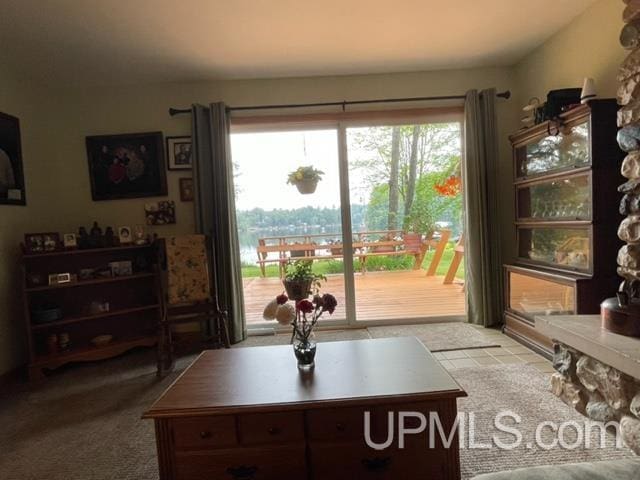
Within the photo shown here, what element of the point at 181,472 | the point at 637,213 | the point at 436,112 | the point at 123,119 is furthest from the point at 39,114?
the point at 637,213

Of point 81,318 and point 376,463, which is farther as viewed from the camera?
point 81,318

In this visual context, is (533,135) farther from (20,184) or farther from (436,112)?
(20,184)

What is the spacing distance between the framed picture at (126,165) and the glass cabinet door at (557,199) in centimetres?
333

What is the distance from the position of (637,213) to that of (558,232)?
97 cm

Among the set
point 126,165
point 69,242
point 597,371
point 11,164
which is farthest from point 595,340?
point 11,164

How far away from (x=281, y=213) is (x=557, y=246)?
7.98ft

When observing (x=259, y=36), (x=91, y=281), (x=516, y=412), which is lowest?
(x=516, y=412)

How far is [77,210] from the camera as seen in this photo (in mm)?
3439

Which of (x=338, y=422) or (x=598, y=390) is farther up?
(x=338, y=422)

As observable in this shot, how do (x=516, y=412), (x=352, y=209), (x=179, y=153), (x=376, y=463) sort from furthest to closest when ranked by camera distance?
(x=352, y=209), (x=179, y=153), (x=516, y=412), (x=376, y=463)

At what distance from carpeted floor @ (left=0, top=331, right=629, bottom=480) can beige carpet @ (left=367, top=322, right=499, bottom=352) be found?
44 cm

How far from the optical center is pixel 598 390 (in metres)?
1.82

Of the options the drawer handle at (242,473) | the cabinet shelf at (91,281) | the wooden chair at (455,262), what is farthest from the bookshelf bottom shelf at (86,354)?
the wooden chair at (455,262)

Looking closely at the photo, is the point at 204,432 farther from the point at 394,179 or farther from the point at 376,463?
the point at 394,179
